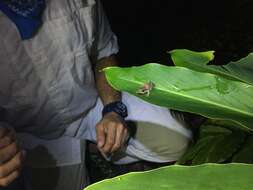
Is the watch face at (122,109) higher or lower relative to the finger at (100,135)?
higher

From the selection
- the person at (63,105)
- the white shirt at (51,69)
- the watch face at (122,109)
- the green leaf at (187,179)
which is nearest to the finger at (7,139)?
the person at (63,105)

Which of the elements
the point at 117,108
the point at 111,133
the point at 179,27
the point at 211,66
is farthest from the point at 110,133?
the point at 179,27

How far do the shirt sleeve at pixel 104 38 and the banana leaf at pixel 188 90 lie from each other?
93 cm

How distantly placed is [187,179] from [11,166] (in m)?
0.73

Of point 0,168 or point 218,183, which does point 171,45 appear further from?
point 218,183

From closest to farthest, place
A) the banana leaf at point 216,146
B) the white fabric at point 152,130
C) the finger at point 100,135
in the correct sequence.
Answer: the banana leaf at point 216,146 → the finger at point 100,135 → the white fabric at point 152,130

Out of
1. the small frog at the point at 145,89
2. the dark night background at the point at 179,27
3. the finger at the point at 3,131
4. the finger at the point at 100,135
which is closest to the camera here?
the small frog at the point at 145,89

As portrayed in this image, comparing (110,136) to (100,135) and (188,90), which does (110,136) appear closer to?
(100,135)

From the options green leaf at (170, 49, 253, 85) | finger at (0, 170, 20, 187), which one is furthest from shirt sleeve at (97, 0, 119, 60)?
green leaf at (170, 49, 253, 85)

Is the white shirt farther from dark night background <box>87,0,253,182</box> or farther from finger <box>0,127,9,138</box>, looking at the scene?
dark night background <box>87,0,253,182</box>

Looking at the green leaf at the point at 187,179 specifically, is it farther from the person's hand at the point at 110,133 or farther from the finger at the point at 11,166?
the person's hand at the point at 110,133

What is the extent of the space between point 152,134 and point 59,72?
388mm

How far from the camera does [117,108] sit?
1482 mm

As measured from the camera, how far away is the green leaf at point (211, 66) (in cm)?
63
